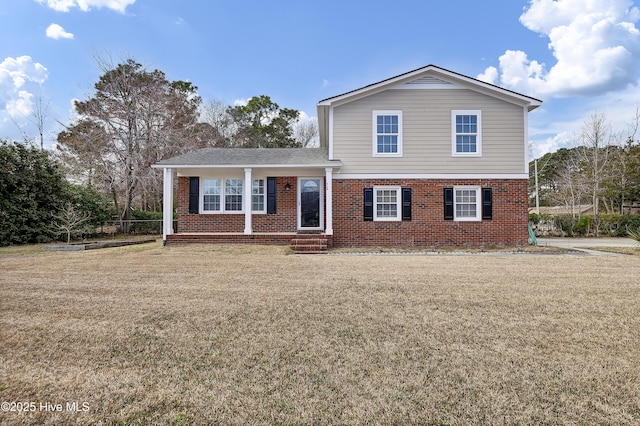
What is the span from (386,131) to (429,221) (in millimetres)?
3841

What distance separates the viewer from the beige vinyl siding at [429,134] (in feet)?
41.1

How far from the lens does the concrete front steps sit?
1084cm

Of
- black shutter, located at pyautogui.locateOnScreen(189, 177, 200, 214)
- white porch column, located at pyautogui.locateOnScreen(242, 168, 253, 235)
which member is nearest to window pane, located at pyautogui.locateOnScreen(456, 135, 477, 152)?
white porch column, located at pyautogui.locateOnScreen(242, 168, 253, 235)

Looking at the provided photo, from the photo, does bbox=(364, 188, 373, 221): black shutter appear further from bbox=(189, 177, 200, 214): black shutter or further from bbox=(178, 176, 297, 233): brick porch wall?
bbox=(189, 177, 200, 214): black shutter

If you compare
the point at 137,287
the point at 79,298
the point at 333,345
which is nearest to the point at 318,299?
the point at 333,345

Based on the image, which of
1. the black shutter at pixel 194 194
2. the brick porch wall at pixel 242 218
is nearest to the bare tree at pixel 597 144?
the brick porch wall at pixel 242 218

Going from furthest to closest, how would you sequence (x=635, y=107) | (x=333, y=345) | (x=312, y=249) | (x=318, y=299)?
(x=635, y=107) < (x=312, y=249) < (x=318, y=299) < (x=333, y=345)

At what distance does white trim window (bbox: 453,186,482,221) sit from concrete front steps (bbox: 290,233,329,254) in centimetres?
531

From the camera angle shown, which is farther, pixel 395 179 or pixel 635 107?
pixel 635 107

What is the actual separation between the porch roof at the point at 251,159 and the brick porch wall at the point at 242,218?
91 cm

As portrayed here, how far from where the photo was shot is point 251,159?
13273mm

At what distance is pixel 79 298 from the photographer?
5137 millimetres

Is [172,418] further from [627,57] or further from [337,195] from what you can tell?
[627,57]

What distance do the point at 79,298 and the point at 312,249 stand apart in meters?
6.79
